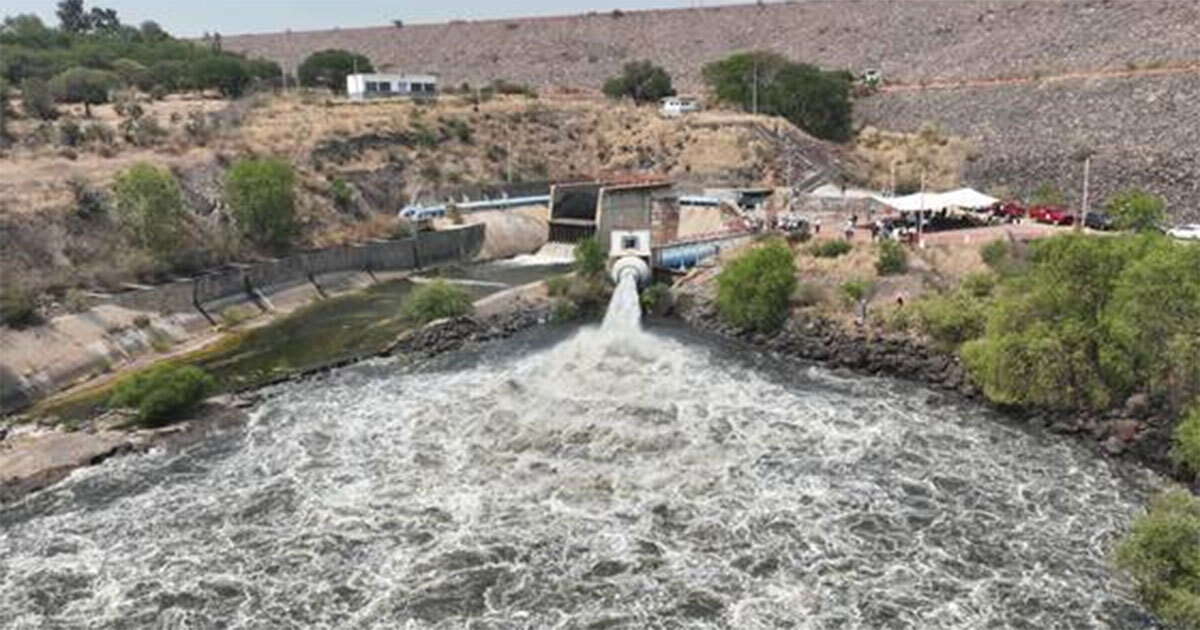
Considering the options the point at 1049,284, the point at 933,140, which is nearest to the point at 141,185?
the point at 1049,284

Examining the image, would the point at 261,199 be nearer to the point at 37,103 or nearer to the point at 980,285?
the point at 37,103

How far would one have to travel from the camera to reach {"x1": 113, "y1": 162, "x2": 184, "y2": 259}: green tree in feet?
177

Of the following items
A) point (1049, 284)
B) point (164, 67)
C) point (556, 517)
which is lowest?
point (556, 517)

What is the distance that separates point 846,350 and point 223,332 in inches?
1199

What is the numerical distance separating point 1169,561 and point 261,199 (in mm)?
51511

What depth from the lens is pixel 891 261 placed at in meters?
48.1

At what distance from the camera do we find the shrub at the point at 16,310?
4266cm

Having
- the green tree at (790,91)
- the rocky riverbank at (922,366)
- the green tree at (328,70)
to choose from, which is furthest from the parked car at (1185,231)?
the green tree at (328,70)

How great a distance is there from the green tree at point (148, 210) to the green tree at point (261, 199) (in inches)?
219

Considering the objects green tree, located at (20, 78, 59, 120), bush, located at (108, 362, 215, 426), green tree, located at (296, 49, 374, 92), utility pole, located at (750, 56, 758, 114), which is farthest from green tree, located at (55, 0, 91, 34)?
bush, located at (108, 362, 215, 426)

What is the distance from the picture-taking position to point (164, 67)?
9688 cm

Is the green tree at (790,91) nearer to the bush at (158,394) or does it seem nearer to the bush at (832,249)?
the bush at (832,249)

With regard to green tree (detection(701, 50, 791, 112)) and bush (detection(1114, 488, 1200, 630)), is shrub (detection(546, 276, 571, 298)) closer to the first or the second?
bush (detection(1114, 488, 1200, 630))

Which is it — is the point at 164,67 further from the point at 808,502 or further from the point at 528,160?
the point at 808,502
